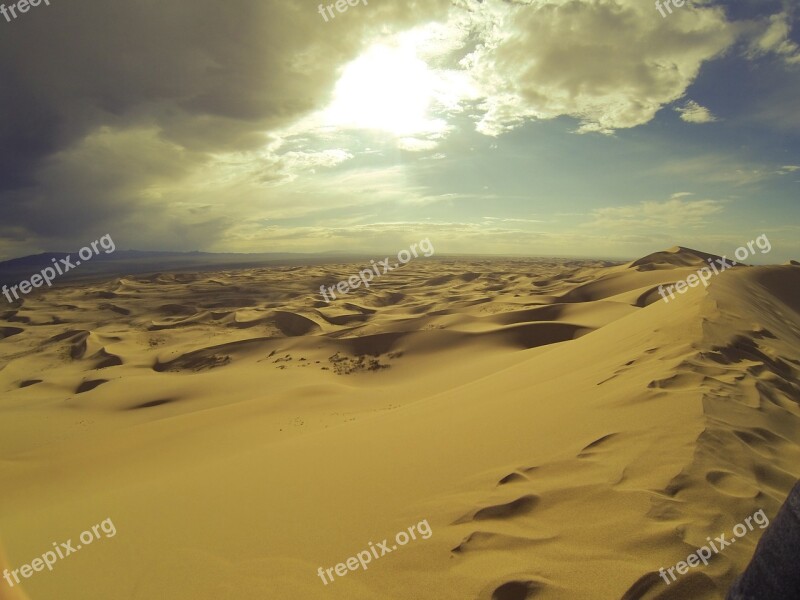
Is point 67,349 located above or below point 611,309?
above

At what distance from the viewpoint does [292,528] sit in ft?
11.3

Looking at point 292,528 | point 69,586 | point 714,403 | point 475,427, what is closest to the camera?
point 69,586

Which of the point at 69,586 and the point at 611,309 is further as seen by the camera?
the point at 611,309

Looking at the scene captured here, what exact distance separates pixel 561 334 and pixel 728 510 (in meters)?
10.6

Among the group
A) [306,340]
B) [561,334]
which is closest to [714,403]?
[561,334]

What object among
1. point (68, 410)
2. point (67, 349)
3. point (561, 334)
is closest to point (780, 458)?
point (561, 334)

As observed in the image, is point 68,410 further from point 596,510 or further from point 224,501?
point 596,510

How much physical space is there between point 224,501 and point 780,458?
4964 millimetres

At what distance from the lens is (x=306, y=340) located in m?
14.8

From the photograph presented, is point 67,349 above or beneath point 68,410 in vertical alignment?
above

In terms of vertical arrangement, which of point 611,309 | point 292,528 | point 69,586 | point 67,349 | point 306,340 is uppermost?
point 67,349

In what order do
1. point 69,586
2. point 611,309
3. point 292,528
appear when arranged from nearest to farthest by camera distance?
point 69,586 → point 292,528 → point 611,309

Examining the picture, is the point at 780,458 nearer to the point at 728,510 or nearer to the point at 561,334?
the point at 728,510

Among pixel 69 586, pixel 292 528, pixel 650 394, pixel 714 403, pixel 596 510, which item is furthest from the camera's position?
pixel 650 394
